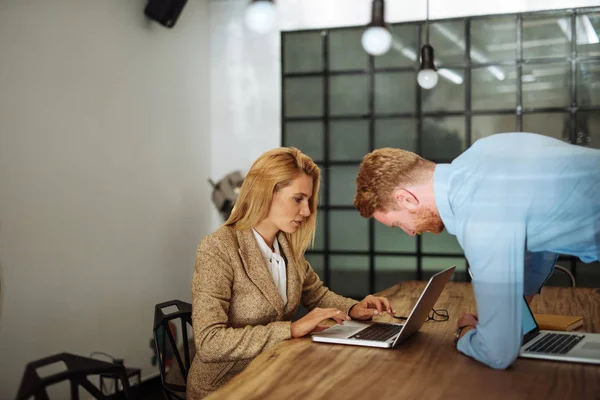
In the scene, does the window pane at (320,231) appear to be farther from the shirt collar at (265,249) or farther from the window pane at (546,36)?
the shirt collar at (265,249)

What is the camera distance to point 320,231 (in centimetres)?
385

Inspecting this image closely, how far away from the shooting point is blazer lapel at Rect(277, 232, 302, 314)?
2.04m

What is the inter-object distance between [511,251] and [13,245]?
6.43ft

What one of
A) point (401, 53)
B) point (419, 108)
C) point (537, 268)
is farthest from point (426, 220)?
point (401, 53)

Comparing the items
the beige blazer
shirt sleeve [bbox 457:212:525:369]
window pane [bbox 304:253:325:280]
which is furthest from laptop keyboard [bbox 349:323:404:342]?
window pane [bbox 304:253:325:280]

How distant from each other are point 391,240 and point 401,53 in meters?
1.05

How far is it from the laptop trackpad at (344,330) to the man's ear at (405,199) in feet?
1.21

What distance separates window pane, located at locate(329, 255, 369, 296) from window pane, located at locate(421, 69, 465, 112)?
0.94m

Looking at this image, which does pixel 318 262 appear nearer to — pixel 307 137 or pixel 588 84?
pixel 307 137

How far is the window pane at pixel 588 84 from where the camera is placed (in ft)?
9.02

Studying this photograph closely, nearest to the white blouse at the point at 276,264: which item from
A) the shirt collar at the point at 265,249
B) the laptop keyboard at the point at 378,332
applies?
the shirt collar at the point at 265,249

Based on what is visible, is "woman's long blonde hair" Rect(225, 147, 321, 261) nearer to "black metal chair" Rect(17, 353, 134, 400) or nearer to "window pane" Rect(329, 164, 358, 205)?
"black metal chair" Rect(17, 353, 134, 400)

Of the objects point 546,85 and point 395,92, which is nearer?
point 546,85

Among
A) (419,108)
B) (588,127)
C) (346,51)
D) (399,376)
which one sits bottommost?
(399,376)
